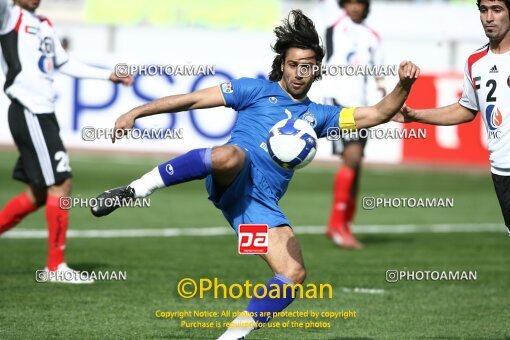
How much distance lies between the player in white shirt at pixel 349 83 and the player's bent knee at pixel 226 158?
6.06 metres

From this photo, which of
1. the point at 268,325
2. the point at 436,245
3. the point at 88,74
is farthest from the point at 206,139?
the point at 268,325

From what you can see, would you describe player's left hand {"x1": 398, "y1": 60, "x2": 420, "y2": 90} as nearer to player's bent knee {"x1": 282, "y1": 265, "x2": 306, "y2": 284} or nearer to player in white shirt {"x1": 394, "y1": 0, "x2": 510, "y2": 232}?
player in white shirt {"x1": 394, "y1": 0, "x2": 510, "y2": 232}

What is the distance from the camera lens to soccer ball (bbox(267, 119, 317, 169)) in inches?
266

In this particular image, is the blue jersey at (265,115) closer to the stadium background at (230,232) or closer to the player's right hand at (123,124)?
the player's right hand at (123,124)

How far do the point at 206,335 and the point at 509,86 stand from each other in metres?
2.81

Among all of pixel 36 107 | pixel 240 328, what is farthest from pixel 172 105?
pixel 36 107

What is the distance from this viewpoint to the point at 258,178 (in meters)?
7.09

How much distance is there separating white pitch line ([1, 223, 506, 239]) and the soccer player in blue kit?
Result: 609 centimetres

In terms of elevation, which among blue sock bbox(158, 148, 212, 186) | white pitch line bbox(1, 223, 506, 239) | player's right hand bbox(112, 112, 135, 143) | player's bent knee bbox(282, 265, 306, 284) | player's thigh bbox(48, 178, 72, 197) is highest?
player's right hand bbox(112, 112, 135, 143)

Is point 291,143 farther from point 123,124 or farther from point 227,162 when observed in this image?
point 123,124

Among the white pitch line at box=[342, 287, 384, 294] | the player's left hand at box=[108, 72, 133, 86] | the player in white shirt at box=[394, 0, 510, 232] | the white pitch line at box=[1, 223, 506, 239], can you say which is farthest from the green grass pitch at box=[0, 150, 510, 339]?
Answer: the player's left hand at box=[108, 72, 133, 86]

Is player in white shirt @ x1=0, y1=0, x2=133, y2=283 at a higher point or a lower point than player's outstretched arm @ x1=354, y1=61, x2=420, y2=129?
lower

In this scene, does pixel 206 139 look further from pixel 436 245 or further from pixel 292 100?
pixel 292 100

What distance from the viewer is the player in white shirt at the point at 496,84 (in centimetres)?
720
